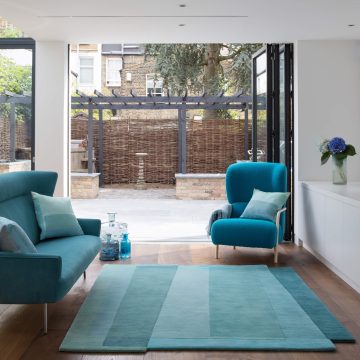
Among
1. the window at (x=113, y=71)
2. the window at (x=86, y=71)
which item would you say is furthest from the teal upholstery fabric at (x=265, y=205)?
the window at (x=86, y=71)

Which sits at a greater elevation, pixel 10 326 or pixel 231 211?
pixel 231 211

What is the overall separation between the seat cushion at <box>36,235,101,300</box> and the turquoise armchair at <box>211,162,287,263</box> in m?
1.40

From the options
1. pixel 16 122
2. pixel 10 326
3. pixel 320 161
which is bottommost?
pixel 10 326

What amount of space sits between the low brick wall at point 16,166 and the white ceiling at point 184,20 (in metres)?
1.50

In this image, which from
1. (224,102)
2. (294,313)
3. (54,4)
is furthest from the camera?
(224,102)

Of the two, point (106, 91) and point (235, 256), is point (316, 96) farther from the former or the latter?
point (106, 91)

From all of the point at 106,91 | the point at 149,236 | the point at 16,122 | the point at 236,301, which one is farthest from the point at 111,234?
the point at 106,91

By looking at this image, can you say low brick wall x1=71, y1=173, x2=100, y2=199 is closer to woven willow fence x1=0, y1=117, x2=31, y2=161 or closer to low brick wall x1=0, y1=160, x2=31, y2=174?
low brick wall x1=0, y1=160, x2=31, y2=174

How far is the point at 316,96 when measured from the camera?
20.9 feet

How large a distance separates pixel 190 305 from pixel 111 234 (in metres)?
2.26

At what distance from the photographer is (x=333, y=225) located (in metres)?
4.98

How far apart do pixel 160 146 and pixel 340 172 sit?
26.3ft

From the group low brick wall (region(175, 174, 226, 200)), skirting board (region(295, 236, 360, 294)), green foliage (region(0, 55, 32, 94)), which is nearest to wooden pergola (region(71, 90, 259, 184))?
low brick wall (region(175, 174, 226, 200))

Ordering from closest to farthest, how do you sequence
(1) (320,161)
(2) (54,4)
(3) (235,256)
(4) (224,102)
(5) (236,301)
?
(5) (236,301), (2) (54,4), (3) (235,256), (1) (320,161), (4) (224,102)
